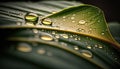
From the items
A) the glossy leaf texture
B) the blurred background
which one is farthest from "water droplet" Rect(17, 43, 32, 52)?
the blurred background

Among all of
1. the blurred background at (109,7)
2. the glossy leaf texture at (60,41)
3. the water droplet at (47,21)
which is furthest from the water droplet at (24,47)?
the blurred background at (109,7)

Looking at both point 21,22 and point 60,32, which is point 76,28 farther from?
point 21,22

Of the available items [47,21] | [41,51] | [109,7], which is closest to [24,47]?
[41,51]

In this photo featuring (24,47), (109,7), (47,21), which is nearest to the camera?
(24,47)

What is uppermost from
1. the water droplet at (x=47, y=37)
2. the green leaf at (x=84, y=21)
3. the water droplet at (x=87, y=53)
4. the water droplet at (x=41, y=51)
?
the green leaf at (x=84, y=21)

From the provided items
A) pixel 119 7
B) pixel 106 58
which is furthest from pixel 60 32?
pixel 119 7

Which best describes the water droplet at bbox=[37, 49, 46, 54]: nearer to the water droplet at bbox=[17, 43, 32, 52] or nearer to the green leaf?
the water droplet at bbox=[17, 43, 32, 52]

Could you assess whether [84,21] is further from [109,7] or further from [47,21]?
[109,7]

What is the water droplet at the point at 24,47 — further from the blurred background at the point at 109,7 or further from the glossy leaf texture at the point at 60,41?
the blurred background at the point at 109,7
